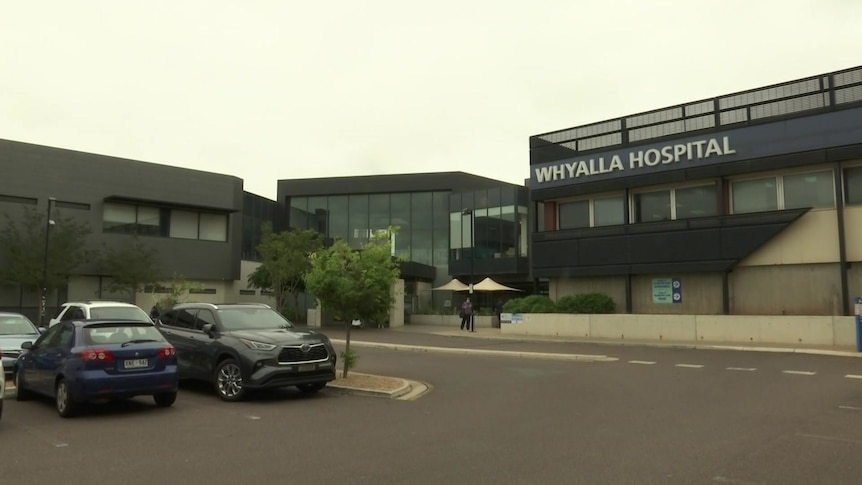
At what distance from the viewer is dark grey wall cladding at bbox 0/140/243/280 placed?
37969 millimetres

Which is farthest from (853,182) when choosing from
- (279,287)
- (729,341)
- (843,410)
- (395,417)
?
(279,287)

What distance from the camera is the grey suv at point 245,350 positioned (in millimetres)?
11672

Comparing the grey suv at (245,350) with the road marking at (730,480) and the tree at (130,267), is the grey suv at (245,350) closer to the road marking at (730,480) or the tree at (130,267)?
the road marking at (730,480)

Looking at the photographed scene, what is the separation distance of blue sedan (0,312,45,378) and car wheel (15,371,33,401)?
1.82 meters

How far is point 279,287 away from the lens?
43.8 metres

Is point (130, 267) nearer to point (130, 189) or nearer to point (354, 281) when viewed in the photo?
point (130, 189)

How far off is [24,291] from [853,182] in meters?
40.6

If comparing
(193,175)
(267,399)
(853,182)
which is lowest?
(267,399)

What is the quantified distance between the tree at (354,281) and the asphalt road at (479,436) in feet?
6.42

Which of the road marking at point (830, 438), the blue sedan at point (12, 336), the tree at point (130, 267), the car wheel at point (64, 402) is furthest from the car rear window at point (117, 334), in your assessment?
the tree at point (130, 267)

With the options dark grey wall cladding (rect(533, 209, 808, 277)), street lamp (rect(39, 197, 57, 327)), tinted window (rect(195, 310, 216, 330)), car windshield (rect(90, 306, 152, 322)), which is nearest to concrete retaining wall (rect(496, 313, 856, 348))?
dark grey wall cladding (rect(533, 209, 808, 277))

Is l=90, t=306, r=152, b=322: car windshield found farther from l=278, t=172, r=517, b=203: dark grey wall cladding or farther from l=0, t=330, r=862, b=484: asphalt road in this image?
l=278, t=172, r=517, b=203: dark grey wall cladding

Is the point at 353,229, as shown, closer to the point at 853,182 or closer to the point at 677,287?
the point at 677,287

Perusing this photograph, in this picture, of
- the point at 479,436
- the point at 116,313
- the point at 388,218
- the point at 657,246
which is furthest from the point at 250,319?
the point at 388,218
